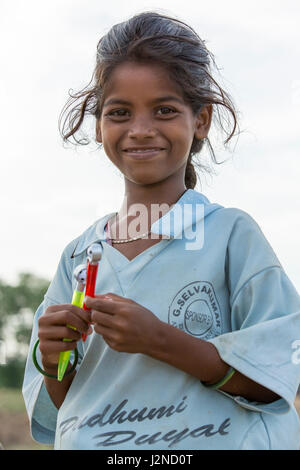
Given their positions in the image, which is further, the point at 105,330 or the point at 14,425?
the point at 14,425

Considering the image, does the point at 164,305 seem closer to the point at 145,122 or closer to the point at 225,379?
the point at 225,379

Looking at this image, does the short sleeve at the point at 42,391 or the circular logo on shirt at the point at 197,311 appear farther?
the short sleeve at the point at 42,391

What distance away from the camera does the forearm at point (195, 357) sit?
1.38 meters

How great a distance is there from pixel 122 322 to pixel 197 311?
0.77ft

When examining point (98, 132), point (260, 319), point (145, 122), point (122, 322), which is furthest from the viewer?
point (98, 132)

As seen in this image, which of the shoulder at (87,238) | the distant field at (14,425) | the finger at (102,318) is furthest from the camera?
the distant field at (14,425)

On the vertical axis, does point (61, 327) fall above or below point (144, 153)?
below

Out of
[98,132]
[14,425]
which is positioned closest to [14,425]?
[14,425]

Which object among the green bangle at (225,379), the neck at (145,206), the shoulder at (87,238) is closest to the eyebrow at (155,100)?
the neck at (145,206)

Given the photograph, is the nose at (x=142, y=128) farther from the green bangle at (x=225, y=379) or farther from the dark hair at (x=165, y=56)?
the green bangle at (x=225, y=379)

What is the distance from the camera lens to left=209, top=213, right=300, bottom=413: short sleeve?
1.40 metres

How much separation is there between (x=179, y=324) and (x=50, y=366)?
1.05 feet

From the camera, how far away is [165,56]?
1.63m

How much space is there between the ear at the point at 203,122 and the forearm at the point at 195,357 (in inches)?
23.6
